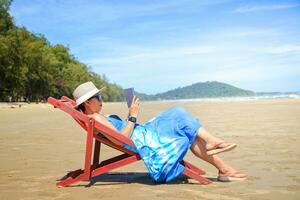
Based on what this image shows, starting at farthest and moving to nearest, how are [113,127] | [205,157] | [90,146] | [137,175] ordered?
[137,175]
[205,157]
[113,127]
[90,146]

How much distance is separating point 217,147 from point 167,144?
56cm

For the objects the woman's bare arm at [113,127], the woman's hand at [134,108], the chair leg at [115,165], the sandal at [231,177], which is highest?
the woman's hand at [134,108]

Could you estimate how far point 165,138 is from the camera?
16.7 feet

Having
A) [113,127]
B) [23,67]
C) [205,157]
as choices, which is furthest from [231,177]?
[23,67]

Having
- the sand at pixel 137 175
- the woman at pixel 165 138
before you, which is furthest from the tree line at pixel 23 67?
the woman at pixel 165 138

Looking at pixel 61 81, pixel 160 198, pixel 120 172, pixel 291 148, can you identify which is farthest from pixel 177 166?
pixel 61 81

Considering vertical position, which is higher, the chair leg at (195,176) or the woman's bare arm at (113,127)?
the woman's bare arm at (113,127)

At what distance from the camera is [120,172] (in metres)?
6.28

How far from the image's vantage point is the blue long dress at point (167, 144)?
5.00m

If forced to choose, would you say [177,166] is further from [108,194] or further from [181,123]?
[108,194]

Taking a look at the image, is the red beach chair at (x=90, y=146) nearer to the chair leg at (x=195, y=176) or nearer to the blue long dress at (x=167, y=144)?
the chair leg at (x=195, y=176)

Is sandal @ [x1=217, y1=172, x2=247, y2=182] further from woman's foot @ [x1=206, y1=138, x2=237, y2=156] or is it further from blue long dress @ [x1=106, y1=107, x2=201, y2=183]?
blue long dress @ [x1=106, y1=107, x2=201, y2=183]

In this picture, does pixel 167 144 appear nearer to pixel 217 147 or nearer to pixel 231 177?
pixel 217 147

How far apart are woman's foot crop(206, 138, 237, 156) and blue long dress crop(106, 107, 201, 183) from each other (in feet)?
0.68
